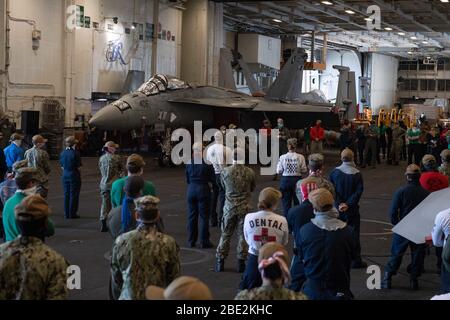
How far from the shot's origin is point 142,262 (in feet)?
17.1

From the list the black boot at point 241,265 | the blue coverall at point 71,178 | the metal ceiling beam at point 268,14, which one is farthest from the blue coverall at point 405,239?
the metal ceiling beam at point 268,14

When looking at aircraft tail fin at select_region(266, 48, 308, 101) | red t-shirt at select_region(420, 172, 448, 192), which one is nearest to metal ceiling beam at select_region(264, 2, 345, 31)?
aircraft tail fin at select_region(266, 48, 308, 101)

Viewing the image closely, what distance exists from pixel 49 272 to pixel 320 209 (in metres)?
2.59

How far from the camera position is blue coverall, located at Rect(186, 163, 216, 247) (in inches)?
425

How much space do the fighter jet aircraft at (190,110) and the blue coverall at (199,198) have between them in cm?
1269

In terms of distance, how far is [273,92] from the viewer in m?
32.3

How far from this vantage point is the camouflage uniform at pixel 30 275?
454 centimetres

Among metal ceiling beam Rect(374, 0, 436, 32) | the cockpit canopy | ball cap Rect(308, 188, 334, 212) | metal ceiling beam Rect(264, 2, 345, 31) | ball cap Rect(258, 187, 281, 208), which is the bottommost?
ball cap Rect(258, 187, 281, 208)

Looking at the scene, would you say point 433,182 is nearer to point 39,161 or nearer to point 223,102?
point 39,161

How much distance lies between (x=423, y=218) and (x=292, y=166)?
4.16 metres

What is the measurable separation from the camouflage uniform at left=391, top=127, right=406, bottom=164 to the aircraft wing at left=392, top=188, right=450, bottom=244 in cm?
1884

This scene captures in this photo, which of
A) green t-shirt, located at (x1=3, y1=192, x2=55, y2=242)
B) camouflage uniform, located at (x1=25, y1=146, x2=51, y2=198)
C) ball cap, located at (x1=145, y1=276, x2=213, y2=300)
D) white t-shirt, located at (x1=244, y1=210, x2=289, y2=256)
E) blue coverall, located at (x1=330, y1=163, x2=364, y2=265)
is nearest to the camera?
ball cap, located at (x1=145, y1=276, x2=213, y2=300)

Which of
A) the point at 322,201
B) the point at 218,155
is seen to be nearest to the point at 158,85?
the point at 218,155

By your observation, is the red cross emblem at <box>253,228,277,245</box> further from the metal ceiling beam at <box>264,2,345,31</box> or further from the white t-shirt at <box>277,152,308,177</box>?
the metal ceiling beam at <box>264,2,345,31</box>
